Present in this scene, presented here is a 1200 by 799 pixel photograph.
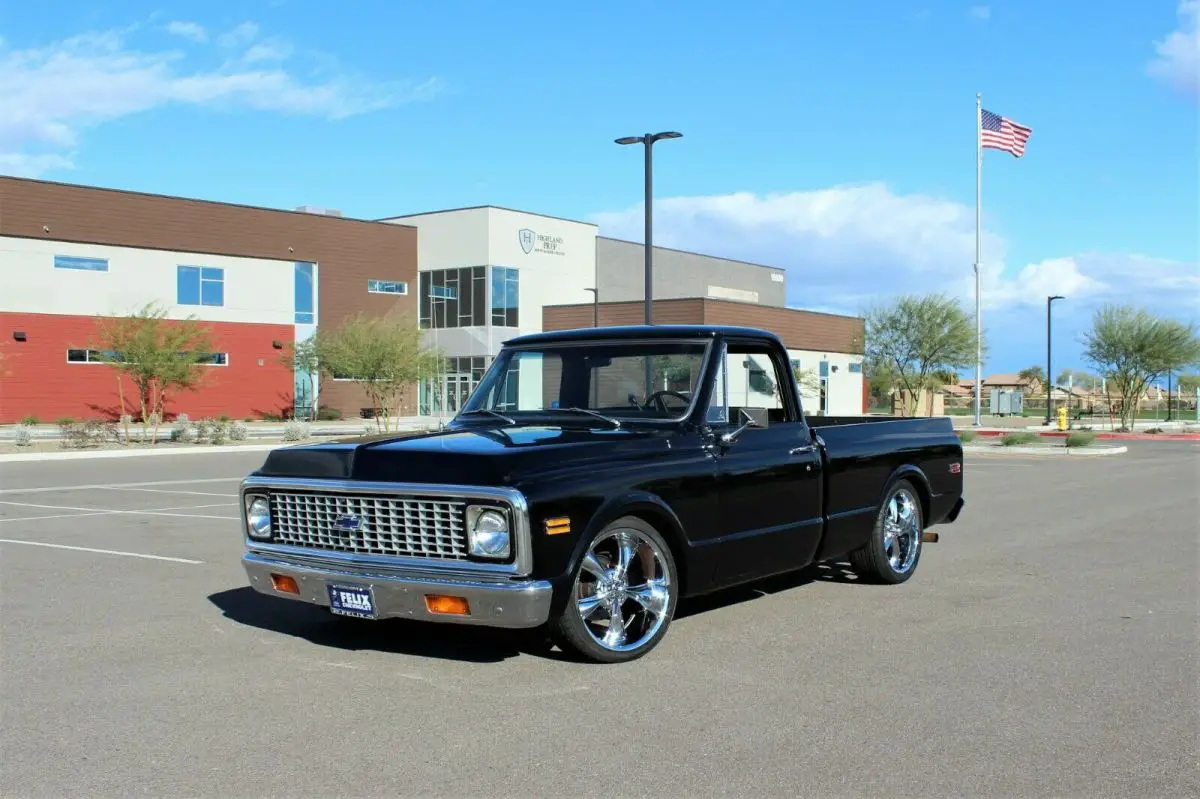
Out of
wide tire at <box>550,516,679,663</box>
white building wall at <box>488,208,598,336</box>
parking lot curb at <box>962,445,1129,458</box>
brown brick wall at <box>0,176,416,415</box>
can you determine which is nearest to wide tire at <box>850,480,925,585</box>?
wide tire at <box>550,516,679,663</box>

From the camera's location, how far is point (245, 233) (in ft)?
193

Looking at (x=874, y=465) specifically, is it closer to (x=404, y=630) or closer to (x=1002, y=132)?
(x=404, y=630)

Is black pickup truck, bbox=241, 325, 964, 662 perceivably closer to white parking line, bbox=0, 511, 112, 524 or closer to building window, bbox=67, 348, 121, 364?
white parking line, bbox=0, 511, 112, 524

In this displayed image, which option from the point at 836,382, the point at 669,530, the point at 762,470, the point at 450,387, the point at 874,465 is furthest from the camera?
the point at 836,382

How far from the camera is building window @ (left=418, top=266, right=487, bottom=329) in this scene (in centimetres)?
6862

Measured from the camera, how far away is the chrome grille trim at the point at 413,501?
5773 millimetres

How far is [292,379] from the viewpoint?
59500mm

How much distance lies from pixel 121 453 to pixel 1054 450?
25.2m

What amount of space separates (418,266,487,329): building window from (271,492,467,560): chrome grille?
62.2m

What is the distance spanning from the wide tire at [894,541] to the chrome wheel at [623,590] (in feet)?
8.96

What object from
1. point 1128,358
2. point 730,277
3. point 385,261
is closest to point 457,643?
point 1128,358

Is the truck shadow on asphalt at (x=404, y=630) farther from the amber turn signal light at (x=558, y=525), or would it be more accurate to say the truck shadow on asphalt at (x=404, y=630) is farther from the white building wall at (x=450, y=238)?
the white building wall at (x=450, y=238)

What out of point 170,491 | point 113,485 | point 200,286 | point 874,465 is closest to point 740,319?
point 200,286

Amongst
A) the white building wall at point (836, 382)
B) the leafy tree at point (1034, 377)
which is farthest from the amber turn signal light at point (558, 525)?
the leafy tree at point (1034, 377)
